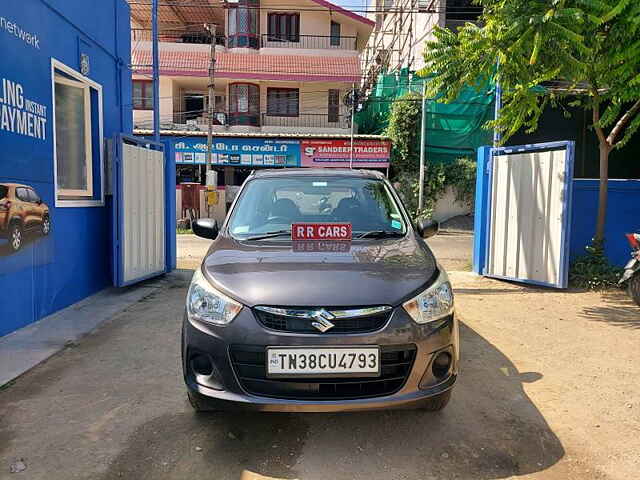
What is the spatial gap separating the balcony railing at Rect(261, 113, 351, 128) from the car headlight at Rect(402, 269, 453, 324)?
22.9 metres

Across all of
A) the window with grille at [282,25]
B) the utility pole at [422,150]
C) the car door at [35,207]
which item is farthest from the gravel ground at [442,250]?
the window with grille at [282,25]

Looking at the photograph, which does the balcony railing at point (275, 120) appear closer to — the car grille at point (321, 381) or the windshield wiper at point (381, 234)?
the windshield wiper at point (381, 234)

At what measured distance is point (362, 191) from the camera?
14.1ft

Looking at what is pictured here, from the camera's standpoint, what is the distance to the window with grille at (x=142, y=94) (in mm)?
25078

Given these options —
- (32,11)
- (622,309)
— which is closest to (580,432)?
(622,309)

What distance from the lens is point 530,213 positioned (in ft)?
24.3

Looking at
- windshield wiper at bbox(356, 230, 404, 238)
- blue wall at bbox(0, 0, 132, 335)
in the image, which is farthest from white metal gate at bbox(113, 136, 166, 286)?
windshield wiper at bbox(356, 230, 404, 238)

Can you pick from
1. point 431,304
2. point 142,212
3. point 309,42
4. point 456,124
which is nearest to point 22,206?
point 142,212

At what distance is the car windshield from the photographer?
3.94 m

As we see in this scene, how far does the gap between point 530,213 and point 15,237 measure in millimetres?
6519

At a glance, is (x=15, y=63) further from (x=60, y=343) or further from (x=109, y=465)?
(x=109, y=465)

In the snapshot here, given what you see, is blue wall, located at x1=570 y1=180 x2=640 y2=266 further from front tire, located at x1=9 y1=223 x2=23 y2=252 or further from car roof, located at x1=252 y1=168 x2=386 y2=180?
front tire, located at x1=9 y1=223 x2=23 y2=252

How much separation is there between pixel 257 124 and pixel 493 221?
18.8 metres

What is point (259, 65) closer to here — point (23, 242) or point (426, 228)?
point (23, 242)
